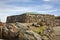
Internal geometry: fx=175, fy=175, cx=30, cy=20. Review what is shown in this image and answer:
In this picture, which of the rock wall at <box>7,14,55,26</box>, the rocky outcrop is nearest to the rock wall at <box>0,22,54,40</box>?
the rocky outcrop

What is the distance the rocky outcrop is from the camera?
592 centimetres

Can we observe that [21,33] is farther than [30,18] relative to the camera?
No

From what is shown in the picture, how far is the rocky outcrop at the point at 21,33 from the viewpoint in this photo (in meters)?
5.92

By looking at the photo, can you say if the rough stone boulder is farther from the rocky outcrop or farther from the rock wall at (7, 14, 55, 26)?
the rock wall at (7, 14, 55, 26)

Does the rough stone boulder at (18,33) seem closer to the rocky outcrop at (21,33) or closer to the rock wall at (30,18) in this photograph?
the rocky outcrop at (21,33)

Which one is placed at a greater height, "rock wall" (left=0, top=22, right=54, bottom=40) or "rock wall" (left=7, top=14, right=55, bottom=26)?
"rock wall" (left=7, top=14, right=55, bottom=26)

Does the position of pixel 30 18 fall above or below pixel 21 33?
above

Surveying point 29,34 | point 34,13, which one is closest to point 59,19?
point 34,13

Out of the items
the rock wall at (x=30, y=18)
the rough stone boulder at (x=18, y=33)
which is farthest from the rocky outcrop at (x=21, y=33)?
the rock wall at (x=30, y=18)

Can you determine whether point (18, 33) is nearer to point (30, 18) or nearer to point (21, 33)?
point (21, 33)

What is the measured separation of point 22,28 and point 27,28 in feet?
0.67

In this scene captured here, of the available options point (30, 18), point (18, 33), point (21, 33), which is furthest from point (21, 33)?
point (30, 18)

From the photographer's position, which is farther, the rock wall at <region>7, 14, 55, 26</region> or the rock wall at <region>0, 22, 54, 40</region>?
the rock wall at <region>7, 14, 55, 26</region>

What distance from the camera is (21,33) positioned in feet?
19.6
